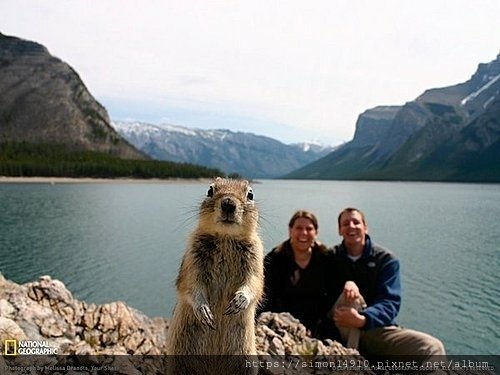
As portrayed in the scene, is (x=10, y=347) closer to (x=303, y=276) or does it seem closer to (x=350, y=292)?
(x=303, y=276)

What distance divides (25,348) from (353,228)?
620cm

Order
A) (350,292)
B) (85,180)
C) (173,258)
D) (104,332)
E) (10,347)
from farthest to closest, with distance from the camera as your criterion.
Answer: (85,180) < (173,258) < (104,332) < (350,292) < (10,347)

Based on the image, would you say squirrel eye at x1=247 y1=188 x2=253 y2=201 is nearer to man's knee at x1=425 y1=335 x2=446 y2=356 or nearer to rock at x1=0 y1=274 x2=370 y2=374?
rock at x1=0 y1=274 x2=370 y2=374

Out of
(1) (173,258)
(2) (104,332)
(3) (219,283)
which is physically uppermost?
(3) (219,283)

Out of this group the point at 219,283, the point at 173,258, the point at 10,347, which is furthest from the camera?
the point at 173,258

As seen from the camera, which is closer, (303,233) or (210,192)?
(210,192)

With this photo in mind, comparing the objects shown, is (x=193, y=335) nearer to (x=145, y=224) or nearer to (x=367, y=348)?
(x=367, y=348)

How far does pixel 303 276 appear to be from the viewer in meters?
9.38

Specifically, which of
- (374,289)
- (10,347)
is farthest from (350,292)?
(10,347)

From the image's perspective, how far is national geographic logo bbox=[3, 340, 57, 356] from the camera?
21.4ft

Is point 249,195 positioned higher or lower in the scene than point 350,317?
higher

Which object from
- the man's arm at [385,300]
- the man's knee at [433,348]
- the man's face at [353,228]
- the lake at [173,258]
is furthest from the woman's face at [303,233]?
the man's knee at [433,348]

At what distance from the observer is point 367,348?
9.62 m

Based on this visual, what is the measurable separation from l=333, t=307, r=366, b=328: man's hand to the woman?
623 mm
